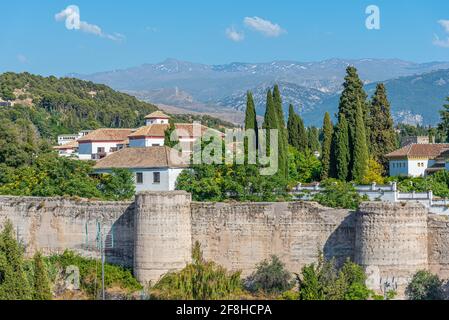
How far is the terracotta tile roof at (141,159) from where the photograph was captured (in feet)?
136

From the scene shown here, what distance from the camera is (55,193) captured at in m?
40.1

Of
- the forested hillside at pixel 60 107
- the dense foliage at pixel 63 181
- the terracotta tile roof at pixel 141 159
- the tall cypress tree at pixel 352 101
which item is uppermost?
the forested hillside at pixel 60 107

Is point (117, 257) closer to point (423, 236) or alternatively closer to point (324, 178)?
point (423, 236)

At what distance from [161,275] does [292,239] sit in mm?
4336

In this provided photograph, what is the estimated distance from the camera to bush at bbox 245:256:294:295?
3179cm

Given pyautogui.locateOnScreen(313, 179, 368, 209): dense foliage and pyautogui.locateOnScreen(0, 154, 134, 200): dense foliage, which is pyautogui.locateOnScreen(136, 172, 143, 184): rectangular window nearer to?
pyautogui.locateOnScreen(0, 154, 134, 200): dense foliage

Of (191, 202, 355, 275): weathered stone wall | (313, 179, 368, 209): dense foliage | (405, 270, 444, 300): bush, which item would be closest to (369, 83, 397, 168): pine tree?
(313, 179, 368, 209): dense foliage

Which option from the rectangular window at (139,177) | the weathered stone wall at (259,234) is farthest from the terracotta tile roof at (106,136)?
the weathered stone wall at (259,234)

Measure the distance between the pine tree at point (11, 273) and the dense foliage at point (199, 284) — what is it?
4028 mm

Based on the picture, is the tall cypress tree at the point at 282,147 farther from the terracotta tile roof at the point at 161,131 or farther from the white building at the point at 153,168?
the terracotta tile roof at the point at 161,131

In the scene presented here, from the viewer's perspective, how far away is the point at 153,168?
41312 millimetres

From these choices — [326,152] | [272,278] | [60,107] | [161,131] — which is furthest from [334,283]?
[60,107]

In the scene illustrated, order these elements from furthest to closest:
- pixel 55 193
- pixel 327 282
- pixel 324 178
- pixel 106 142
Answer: pixel 106 142 → pixel 324 178 → pixel 55 193 → pixel 327 282
